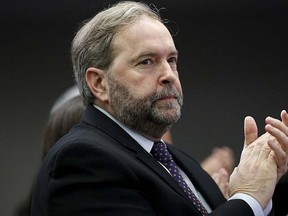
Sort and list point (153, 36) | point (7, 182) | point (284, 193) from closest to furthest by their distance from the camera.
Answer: point (153, 36) → point (284, 193) → point (7, 182)

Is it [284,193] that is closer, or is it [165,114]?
[165,114]

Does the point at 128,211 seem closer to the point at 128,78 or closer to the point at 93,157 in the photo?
the point at 93,157

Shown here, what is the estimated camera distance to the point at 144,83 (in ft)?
7.65

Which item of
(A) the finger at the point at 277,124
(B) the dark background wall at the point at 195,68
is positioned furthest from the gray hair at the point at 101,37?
(B) the dark background wall at the point at 195,68

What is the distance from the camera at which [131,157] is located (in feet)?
7.29

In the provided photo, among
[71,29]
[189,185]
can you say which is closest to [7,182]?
[71,29]

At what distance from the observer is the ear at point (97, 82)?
2.41 metres

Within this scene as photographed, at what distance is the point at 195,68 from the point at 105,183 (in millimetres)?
3628

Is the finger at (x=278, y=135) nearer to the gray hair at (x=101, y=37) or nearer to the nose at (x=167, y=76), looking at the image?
the nose at (x=167, y=76)

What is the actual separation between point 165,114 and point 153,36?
0.84 ft

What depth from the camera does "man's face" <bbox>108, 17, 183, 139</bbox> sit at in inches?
91.4

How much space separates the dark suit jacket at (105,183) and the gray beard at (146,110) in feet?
0.28

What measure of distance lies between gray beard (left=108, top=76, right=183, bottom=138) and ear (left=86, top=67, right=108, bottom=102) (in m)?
0.05

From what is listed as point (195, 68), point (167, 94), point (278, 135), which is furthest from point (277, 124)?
point (195, 68)
